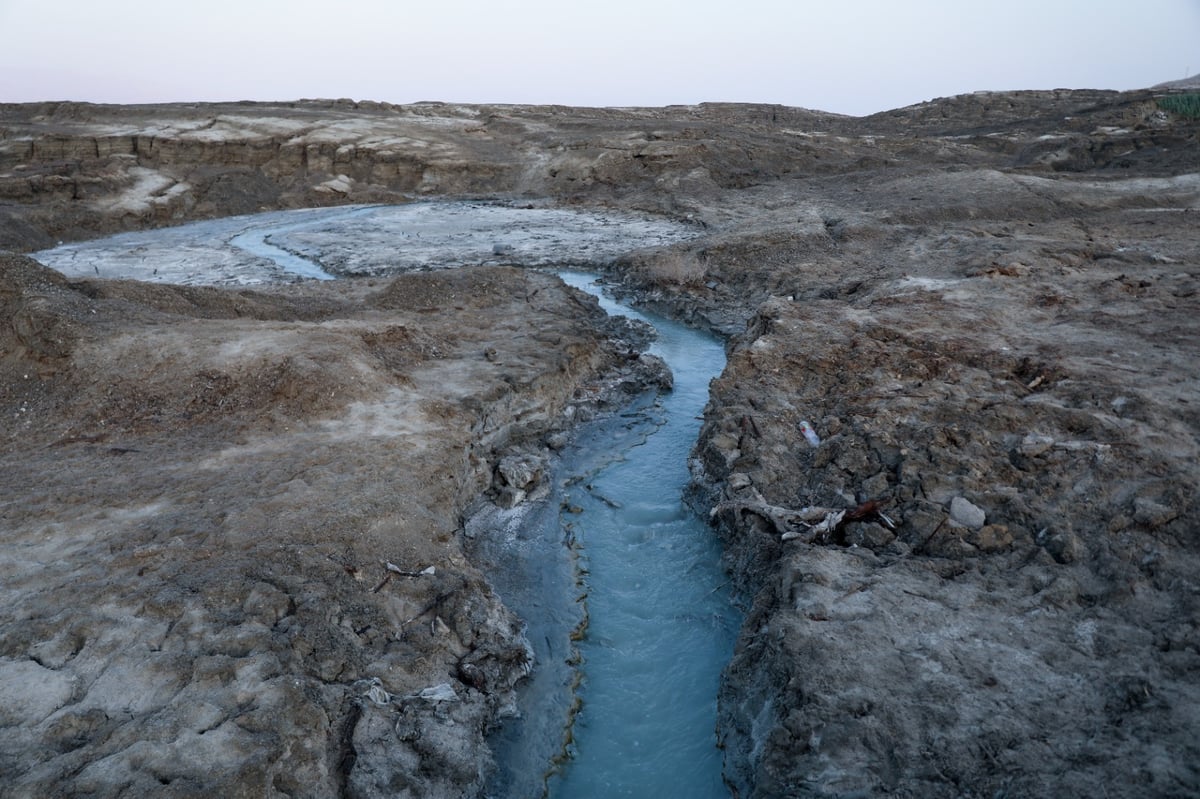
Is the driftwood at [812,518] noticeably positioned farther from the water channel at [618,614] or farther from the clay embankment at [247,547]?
the clay embankment at [247,547]

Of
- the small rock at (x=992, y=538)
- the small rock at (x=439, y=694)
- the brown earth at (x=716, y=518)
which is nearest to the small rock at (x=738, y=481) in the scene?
the brown earth at (x=716, y=518)

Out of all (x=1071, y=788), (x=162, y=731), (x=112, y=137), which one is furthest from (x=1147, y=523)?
(x=112, y=137)

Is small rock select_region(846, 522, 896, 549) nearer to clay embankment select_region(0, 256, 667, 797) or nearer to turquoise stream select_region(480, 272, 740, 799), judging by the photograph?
turquoise stream select_region(480, 272, 740, 799)

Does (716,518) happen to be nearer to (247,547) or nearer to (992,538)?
(992,538)

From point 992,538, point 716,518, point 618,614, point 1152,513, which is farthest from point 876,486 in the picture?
point 618,614

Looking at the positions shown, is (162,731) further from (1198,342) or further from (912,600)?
A: (1198,342)

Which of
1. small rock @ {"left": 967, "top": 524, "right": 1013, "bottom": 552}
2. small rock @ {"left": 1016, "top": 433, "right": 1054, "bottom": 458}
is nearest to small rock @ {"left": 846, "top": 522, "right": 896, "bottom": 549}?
small rock @ {"left": 967, "top": 524, "right": 1013, "bottom": 552}

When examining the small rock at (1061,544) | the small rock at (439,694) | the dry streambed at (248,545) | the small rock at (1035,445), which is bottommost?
the small rock at (439,694)
